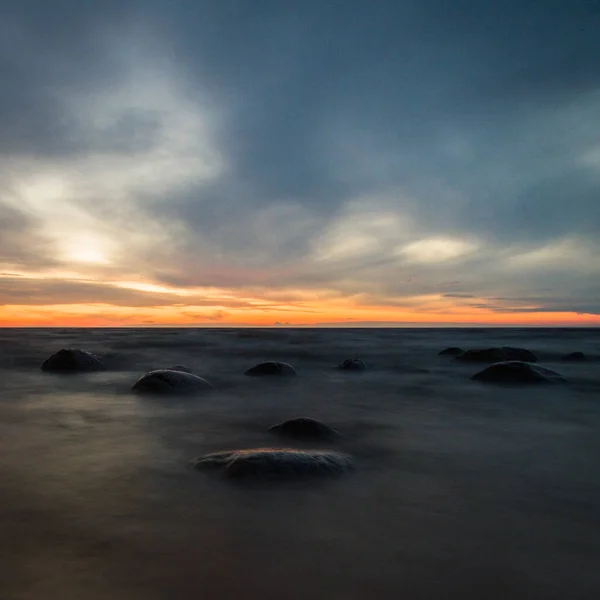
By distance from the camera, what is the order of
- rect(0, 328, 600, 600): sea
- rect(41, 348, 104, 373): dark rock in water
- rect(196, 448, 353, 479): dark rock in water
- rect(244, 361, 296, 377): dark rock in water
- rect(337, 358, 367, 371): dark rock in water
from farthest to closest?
rect(337, 358, 367, 371): dark rock in water → rect(41, 348, 104, 373): dark rock in water → rect(244, 361, 296, 377): dark rock in water → rect(196, 448, 353, 479): dark rock in water → rect(0, 328, 600, 600): sea

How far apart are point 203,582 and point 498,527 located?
82.2 inches

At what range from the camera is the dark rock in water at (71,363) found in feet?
48.8

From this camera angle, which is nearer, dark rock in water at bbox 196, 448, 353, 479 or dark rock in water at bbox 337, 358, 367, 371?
dark rock in water at bbox 196, 448, 353, 479

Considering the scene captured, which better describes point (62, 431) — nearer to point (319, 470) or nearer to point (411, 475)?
point (319, 470)

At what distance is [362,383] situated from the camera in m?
12.6

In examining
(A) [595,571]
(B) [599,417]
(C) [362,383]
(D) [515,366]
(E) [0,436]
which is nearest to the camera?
(A) [595,571]

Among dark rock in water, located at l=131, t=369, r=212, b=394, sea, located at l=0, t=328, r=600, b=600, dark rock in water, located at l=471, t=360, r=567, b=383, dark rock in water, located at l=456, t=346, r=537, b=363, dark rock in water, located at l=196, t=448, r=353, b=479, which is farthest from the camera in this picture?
dark rock in water, located at l=456, t=346, r=537, b=363

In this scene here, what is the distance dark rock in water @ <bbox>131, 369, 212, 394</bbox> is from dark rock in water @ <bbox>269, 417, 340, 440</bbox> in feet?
14.6

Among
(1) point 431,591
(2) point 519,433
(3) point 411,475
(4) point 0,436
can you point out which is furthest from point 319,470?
(4) point 0,436

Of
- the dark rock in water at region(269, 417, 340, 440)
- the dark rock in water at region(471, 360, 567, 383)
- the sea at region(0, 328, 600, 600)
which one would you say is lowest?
the sea at region(0, 328, 600, 600)

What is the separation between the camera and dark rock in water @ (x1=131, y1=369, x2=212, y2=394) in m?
9.89

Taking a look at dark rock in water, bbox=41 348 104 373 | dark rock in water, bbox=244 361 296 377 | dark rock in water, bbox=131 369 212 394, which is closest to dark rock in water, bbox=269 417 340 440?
dark rock in water, bbox=131 369 212 394

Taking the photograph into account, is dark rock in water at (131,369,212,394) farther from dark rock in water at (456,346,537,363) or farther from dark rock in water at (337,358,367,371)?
dark rock in water at (456,346,537,363)

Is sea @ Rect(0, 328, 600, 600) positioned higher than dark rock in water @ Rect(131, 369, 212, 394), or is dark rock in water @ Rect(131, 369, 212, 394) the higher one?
dark rock in water @ Rect(131, 369, 212, 394)
